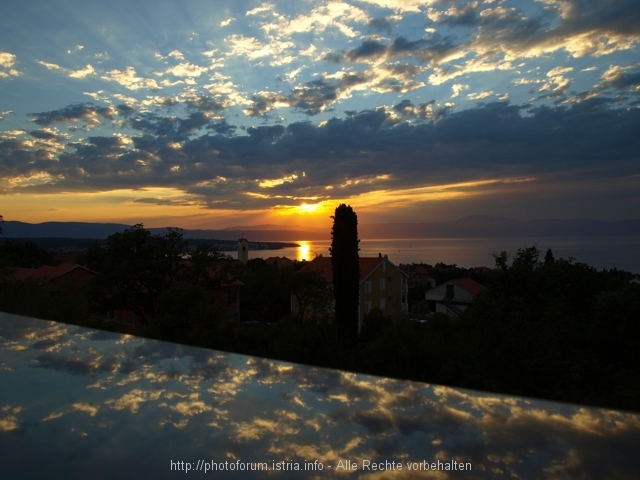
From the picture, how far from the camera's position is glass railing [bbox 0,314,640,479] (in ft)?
2.96

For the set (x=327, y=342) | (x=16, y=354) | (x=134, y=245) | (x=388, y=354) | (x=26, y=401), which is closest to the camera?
(x=26, y=401)

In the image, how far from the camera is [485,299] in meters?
9.93

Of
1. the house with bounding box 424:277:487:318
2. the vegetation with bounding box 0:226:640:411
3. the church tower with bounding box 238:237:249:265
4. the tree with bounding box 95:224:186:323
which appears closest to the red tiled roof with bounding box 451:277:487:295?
the house with bounding box 424:277:487:318

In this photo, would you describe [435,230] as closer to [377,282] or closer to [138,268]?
[377,282]

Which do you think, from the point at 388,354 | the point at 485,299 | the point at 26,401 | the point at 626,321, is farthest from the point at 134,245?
the point at 26,401

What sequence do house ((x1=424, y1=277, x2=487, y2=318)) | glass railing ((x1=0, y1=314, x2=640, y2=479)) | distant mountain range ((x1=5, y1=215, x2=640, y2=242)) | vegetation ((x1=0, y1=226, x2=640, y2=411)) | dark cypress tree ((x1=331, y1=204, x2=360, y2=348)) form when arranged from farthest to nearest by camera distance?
house ((x1=424, y1=277, x2=487, y2=318)), distant mountain range ((x1=5, y1=215, x2=640, y2=242)), dark cypress tree ((x1=331, y1=204, x2=360, y2=348)), vegetation ((x1=0, y1=226, x2=640, y2=411)), glass railing ((x1=0, y1=314, x2=640, y2=479))

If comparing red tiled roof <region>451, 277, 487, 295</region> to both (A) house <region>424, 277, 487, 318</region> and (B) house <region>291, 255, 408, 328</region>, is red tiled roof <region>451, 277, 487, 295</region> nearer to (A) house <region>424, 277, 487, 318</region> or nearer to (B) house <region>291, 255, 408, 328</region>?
(A) house <region>424, 277, 487, 318</region>

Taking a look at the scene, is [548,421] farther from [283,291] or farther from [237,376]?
[283,291]

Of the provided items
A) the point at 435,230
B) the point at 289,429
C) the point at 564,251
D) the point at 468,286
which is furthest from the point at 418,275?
the point at 289,429

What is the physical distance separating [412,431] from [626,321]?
25.0 ft

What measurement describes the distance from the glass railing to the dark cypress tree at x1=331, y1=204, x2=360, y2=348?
1277 cm

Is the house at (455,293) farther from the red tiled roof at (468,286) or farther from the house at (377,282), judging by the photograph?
the house at (377,282)

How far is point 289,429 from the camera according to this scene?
1.07 meters

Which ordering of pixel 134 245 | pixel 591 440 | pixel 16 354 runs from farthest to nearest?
pixel 134 245
pixel 16 354
pixel 591 440
